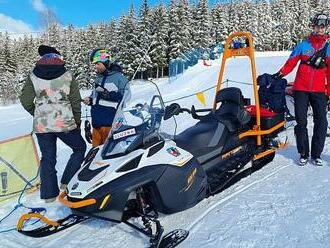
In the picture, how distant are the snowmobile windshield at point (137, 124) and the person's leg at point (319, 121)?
2.28 meters

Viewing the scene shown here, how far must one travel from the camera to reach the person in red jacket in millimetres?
5410

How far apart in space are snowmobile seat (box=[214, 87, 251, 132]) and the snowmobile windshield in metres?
1.14

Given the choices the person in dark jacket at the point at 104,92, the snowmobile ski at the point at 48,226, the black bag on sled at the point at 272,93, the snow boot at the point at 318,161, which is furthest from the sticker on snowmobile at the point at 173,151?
the black bag on sled at the point at 272,93

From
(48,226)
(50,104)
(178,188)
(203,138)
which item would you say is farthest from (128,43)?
(178,188)

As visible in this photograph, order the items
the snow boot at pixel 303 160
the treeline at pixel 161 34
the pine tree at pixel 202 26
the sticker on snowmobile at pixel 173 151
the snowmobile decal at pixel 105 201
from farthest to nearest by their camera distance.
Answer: the pine tree at pixel 202 26 < the treeline at pixel 161 34 < the snow boot at pixel 303 160 < the sticker on snowmobile at pixel 173 151 < the snowmobile decal at pixel 105 201

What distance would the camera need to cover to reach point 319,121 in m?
5.62

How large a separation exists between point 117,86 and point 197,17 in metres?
51.7

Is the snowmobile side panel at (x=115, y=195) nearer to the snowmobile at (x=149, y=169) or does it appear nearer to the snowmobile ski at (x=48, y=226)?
the snowmobile at (x=149, y=169)

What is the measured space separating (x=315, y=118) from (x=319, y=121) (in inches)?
2.7

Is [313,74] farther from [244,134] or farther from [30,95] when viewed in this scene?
[30,95]

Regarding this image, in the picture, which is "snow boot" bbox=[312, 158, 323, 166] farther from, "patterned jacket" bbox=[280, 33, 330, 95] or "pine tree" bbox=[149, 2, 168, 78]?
"pine tree" bbox=[149, 2, 168, 78]

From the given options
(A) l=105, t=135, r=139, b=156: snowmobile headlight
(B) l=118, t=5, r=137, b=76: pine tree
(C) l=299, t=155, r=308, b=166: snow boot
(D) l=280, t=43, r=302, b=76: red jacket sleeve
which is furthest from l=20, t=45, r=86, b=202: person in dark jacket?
(B) l=118, t=5, r=137, b=76: pine tree

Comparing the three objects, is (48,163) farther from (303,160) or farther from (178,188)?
(303,160)

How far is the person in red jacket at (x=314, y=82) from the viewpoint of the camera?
213 inches
